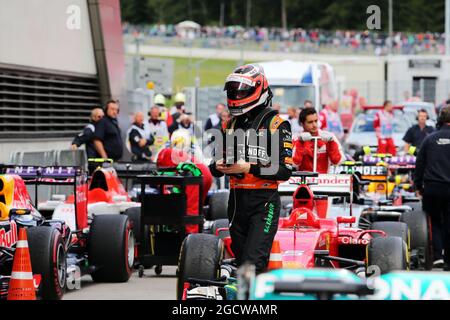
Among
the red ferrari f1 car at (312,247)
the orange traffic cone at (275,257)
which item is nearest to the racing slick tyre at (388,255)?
the red ferrari f1 car at (312,247)

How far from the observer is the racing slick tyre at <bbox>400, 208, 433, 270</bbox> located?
14055 mm

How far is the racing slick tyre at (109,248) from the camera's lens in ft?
42.9

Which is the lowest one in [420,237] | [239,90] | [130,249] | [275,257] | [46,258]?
[130,249]

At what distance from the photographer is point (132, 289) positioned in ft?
41.4

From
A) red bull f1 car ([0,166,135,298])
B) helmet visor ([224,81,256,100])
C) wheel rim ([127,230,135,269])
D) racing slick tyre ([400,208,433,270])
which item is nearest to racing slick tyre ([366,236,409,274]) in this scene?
helmet visor ([224,81,256,100])

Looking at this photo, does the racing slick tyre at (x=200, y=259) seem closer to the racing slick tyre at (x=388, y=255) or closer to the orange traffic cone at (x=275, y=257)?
the orange traffic cone at (x=275, y=257)

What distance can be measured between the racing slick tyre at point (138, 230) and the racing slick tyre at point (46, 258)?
284 centimetres

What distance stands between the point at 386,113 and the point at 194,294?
1983cm

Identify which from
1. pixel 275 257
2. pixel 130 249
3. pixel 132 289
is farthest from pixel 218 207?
pixel 275 257

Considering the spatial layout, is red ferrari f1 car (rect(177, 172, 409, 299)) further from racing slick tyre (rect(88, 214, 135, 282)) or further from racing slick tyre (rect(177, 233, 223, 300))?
racing slick tyre (rect(88, 214, 135, 282))

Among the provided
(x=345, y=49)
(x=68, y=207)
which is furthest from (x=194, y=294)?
(x=345, y=49)

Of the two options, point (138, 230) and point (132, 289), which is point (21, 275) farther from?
point (138, 230)

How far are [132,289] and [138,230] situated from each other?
2.11 meters

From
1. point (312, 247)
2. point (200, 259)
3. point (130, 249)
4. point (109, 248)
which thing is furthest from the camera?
point (130, 249)
